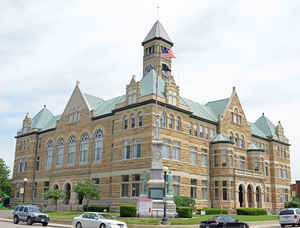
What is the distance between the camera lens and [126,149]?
157 ft

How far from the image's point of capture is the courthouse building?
153 ft

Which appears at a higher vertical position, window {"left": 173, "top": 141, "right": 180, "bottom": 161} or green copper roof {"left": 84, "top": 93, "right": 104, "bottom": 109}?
green copper roof {"left": 84, "top": 93, "right": 104, "bottom": 109}

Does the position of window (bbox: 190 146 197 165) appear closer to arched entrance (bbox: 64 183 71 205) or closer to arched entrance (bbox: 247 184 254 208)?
arched entrance (bbox: 247 184 254 208)

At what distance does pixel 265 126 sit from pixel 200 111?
22136 millimetres

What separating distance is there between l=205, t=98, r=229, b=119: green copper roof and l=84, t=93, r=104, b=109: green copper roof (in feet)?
62.6

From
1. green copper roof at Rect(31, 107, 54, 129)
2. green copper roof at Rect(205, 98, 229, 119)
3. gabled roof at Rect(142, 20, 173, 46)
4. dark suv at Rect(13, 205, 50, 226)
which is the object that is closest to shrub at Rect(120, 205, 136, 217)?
dark suv at Rect(13, 205, 50, 226)

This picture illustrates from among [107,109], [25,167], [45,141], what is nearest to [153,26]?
[107,109]

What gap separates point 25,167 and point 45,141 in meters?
8.29

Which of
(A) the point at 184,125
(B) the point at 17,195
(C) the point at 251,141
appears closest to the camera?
(A) the point at 184,125

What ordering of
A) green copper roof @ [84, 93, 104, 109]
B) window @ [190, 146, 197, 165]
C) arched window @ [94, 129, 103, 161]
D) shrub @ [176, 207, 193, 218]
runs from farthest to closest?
green copper roof @ [84, 93, 104, 109]
arched window @ [94, 129, 103, 161]
window @ [190, 146, 197, 165]
shrub @ [176, 207, 193, 218]

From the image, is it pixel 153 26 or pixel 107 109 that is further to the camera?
pixel 153 26

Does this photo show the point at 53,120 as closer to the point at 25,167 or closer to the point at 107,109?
the point at 25,167

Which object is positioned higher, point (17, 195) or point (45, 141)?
point (45, 141)

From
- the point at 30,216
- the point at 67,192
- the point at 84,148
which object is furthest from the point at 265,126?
the point at 30,216
